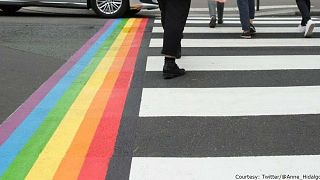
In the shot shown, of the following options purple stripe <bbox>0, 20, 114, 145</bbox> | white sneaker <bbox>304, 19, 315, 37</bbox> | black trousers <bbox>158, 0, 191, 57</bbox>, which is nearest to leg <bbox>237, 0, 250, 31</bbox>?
white sneaker <bbox>304, 19, 315, 37</bbox>

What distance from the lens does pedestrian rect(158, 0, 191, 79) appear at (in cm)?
585

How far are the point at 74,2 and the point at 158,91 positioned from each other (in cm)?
718

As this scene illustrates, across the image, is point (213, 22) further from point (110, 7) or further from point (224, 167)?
point (224, 167)

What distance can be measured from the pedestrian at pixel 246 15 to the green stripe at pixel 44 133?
2813 mm

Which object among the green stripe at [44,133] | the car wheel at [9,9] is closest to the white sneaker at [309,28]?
the green stripe at [44,133]

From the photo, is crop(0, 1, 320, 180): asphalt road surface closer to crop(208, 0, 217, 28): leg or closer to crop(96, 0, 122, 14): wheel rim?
crop(208, 0, 217, 28): leg

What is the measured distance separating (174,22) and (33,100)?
68.3 inches

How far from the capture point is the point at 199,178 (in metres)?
3.44

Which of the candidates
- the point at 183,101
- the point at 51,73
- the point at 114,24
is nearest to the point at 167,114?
the point at 183,101

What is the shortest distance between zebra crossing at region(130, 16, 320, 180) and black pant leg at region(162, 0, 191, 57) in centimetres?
35

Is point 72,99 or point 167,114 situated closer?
point 167,114

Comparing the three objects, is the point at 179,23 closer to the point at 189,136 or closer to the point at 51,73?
the point at 51,73

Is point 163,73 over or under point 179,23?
under

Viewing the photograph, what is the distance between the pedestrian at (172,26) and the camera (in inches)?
230
